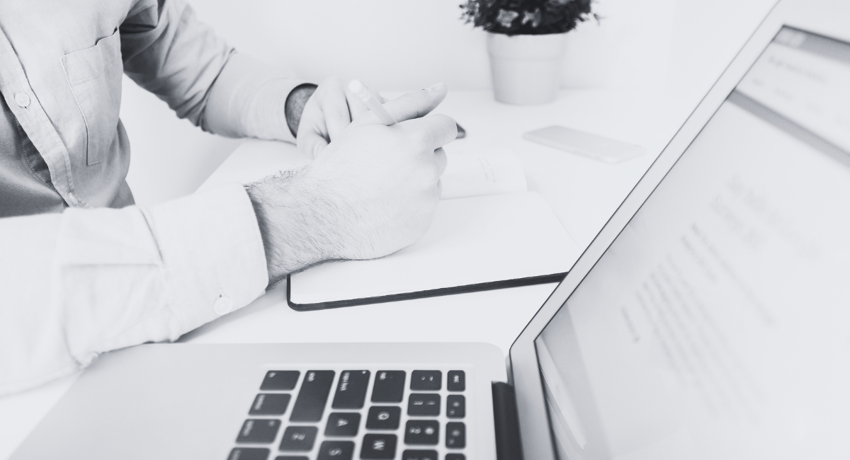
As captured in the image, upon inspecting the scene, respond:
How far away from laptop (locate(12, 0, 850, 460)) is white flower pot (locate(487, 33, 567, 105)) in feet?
2.15

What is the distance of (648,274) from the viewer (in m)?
0.27

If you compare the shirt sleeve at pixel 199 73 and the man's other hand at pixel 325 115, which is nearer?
the man's other hand at pixel 325 115

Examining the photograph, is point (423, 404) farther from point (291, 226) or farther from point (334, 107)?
point (334, 107)

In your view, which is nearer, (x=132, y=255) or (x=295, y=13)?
(x=132, y=255)

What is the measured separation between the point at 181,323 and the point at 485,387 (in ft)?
0.76

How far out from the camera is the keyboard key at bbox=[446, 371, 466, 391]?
30 centimetres

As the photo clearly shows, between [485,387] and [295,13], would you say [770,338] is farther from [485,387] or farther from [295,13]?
[295,13]

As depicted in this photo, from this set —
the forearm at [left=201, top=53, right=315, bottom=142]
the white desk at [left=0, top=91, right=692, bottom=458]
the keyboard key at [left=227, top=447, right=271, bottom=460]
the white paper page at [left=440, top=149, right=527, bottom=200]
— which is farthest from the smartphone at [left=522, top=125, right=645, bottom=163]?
the keyboard key at [left=227, top=447, right=271, bottom=460]

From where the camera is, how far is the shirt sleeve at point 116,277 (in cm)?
35

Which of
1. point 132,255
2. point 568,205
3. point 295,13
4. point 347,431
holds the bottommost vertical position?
point 347,431

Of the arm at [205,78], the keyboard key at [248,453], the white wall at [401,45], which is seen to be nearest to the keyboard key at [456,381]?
the keyboard key at [248,453]

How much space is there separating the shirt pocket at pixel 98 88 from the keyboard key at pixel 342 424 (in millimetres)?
614

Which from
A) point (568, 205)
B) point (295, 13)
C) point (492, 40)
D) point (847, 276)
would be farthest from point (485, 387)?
point (295, 13)

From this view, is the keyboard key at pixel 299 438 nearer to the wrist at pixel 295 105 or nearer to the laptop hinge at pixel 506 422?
the laptop hinge at pixel 506 422
